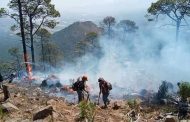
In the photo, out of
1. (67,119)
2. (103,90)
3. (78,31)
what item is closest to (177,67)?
(103,90)

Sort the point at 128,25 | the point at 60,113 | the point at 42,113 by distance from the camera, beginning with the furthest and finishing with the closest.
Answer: the point at 128,25, the point at 60,113, the point at 42,113

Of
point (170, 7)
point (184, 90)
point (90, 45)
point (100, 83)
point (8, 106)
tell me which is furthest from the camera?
point (90, 45)

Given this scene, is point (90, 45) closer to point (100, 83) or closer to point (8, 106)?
point (100, 83)

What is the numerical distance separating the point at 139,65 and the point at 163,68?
2.58 metres

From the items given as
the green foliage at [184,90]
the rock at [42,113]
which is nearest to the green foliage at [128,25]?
the green foliage at [184,90]

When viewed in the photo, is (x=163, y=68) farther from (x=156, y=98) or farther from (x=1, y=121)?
(x=1, y=121)

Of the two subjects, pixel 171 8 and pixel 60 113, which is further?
pixel 171 8

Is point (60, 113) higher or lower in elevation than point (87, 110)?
lower

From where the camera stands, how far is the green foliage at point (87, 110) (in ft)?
33.6

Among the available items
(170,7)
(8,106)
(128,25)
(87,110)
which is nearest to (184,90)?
(87,110)

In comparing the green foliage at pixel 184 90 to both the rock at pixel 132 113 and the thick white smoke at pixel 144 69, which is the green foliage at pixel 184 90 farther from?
the thick white smoke at pixel 144 69

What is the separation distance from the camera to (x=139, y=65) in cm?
3597

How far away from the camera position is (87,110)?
1070 centimetres

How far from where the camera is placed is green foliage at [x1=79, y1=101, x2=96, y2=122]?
33.6 feet
